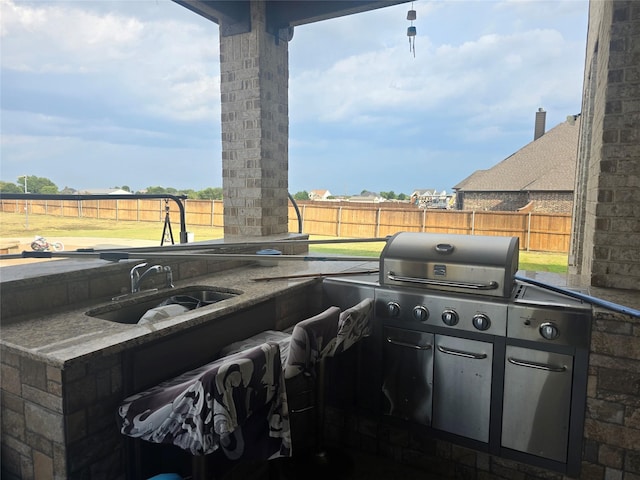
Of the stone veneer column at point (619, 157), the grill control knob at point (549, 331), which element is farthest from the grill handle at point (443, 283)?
the stone veneer column at point (619, 157)

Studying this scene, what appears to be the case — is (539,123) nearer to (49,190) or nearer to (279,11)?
(279,11)

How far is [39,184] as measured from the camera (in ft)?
6.07

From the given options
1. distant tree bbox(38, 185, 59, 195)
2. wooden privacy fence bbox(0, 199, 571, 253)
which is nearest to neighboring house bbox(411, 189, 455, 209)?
wooden privacy fence bbox(0, 199, 571, 253)

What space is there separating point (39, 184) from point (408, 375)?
6.81 ft

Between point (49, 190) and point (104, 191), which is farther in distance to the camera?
point (104, 191)

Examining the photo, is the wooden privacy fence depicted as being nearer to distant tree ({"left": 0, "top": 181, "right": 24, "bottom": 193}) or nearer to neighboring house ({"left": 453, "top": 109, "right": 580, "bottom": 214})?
neighboring house ({"left": 453, "top": 109, "right": 580, "bottom": 214})

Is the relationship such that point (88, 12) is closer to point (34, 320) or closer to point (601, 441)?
point (34, 320)

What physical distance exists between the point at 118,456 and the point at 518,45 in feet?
39.6

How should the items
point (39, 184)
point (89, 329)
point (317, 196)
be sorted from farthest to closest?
point (317, 196)
point (39, 184)
point (89, 329)

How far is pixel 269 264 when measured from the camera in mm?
3109

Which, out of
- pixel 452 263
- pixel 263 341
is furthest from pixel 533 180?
pixel 263 341

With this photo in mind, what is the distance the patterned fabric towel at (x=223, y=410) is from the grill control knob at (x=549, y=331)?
4.10 ft

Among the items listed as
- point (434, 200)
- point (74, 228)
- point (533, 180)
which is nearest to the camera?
point (74, 228)

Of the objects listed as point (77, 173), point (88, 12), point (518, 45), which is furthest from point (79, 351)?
Answer: point (518, 45)
